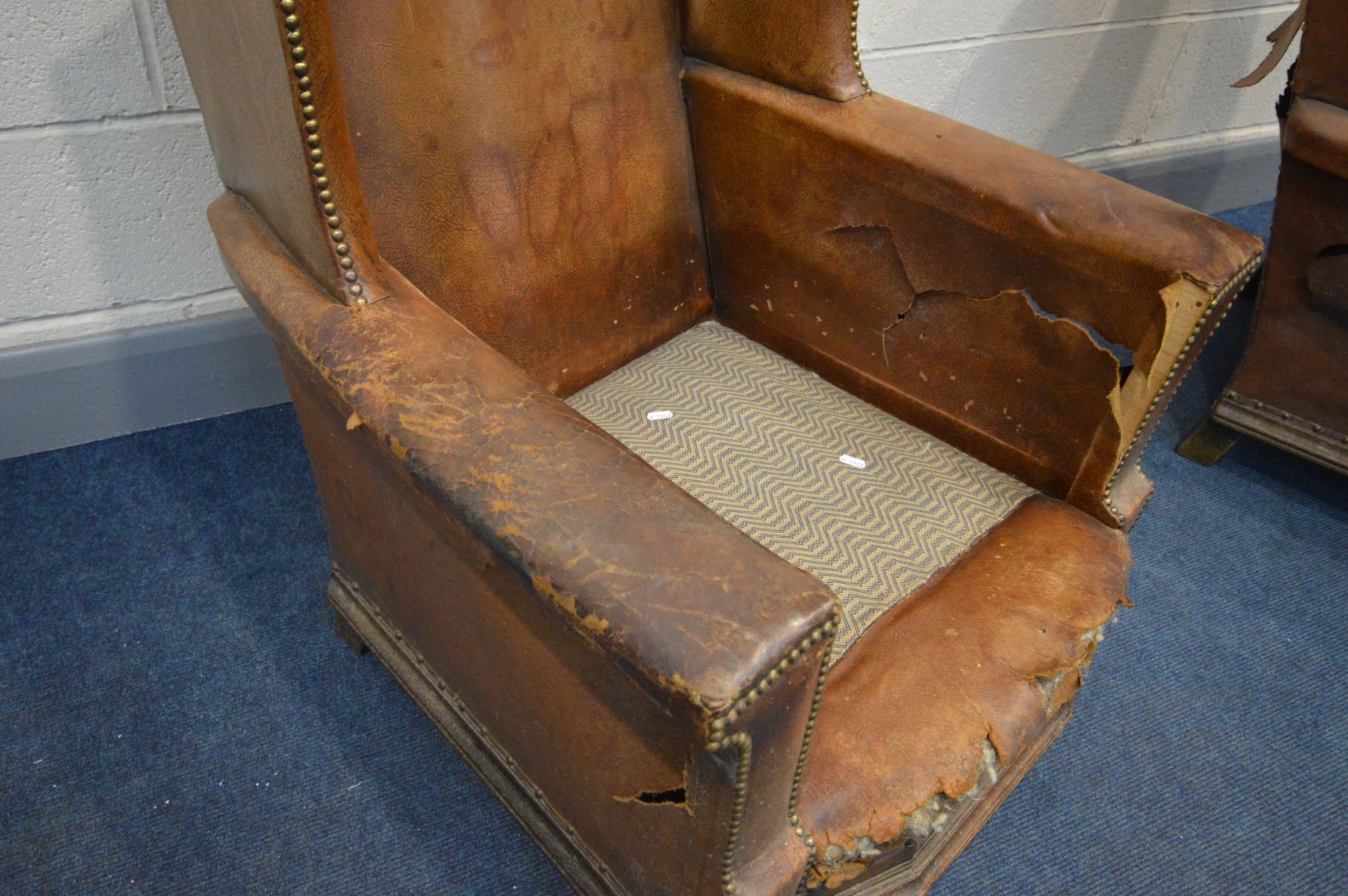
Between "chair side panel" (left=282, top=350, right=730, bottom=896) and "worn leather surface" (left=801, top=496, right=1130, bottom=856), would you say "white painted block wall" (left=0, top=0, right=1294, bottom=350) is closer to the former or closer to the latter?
"chair side panel" (left=282, top=350, right=730, bottom=896)

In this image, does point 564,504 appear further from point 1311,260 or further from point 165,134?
point 1311,260

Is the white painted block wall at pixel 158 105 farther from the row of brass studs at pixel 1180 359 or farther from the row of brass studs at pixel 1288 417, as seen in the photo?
the row of brass studs at pixel 1180 359

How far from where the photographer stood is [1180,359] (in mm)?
998

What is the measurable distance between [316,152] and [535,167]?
35 cm

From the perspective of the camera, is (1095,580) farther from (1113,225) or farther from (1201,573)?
(1201,573)

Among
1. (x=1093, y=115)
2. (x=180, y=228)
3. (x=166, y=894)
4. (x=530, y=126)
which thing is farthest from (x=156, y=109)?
(x=1093, y=115)

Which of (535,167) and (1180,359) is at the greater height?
(535,167)

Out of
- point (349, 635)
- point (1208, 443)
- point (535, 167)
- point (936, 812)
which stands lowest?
point (1208, 443)

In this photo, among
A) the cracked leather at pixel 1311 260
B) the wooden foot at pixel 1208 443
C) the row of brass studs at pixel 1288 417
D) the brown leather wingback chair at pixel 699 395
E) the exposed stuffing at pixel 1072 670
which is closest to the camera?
the brown leather wingback chair at pixel 699 395

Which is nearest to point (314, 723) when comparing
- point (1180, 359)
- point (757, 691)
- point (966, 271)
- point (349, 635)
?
point (349, 635)

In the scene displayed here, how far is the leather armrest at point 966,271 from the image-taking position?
999mm

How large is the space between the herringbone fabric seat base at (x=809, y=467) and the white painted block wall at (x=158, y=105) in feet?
2.49

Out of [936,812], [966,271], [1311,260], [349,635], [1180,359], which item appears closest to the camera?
[936,812]

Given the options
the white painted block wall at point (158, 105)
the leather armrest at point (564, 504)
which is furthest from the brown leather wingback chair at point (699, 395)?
the white painted block wall at point (158, 105)
